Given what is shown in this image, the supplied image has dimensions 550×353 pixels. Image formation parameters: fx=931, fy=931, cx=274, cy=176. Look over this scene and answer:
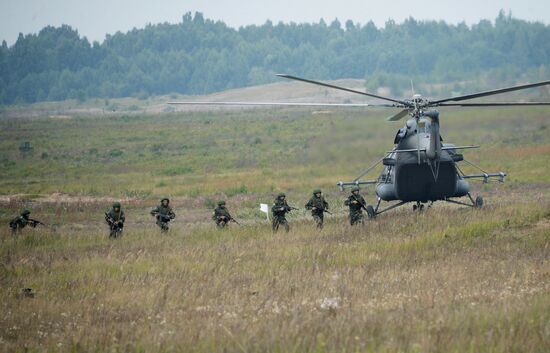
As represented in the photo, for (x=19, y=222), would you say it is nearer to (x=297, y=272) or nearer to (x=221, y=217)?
(x=221, y=217)

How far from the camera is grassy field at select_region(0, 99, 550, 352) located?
30.7ft

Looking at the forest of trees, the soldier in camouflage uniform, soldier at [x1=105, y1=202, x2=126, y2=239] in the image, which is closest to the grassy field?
the soldier in camouflage uniform

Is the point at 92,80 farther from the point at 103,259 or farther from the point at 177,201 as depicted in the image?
the point at 103,259

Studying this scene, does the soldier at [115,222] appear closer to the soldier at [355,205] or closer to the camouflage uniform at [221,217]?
the camouflage uniform at [221,217]

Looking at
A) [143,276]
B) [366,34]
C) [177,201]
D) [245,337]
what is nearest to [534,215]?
[143,276]

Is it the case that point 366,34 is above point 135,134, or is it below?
above

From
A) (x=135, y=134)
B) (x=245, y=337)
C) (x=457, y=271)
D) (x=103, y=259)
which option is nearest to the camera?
(x=245, y=337)

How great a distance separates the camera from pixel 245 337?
912cm

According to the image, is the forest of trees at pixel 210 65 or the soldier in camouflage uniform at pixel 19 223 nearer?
the soldier in camouflage uniform at pixel 19 223

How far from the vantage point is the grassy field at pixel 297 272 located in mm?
9344

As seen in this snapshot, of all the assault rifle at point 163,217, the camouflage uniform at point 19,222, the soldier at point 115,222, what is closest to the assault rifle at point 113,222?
the soldier at point 115,222

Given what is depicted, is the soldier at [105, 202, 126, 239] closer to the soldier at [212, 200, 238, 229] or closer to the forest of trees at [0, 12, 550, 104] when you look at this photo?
the soldier at [212, 200, 238, 229]

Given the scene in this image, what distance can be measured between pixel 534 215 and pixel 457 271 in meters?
5.94

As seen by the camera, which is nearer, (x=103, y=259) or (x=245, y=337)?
(x=245, y=337)
